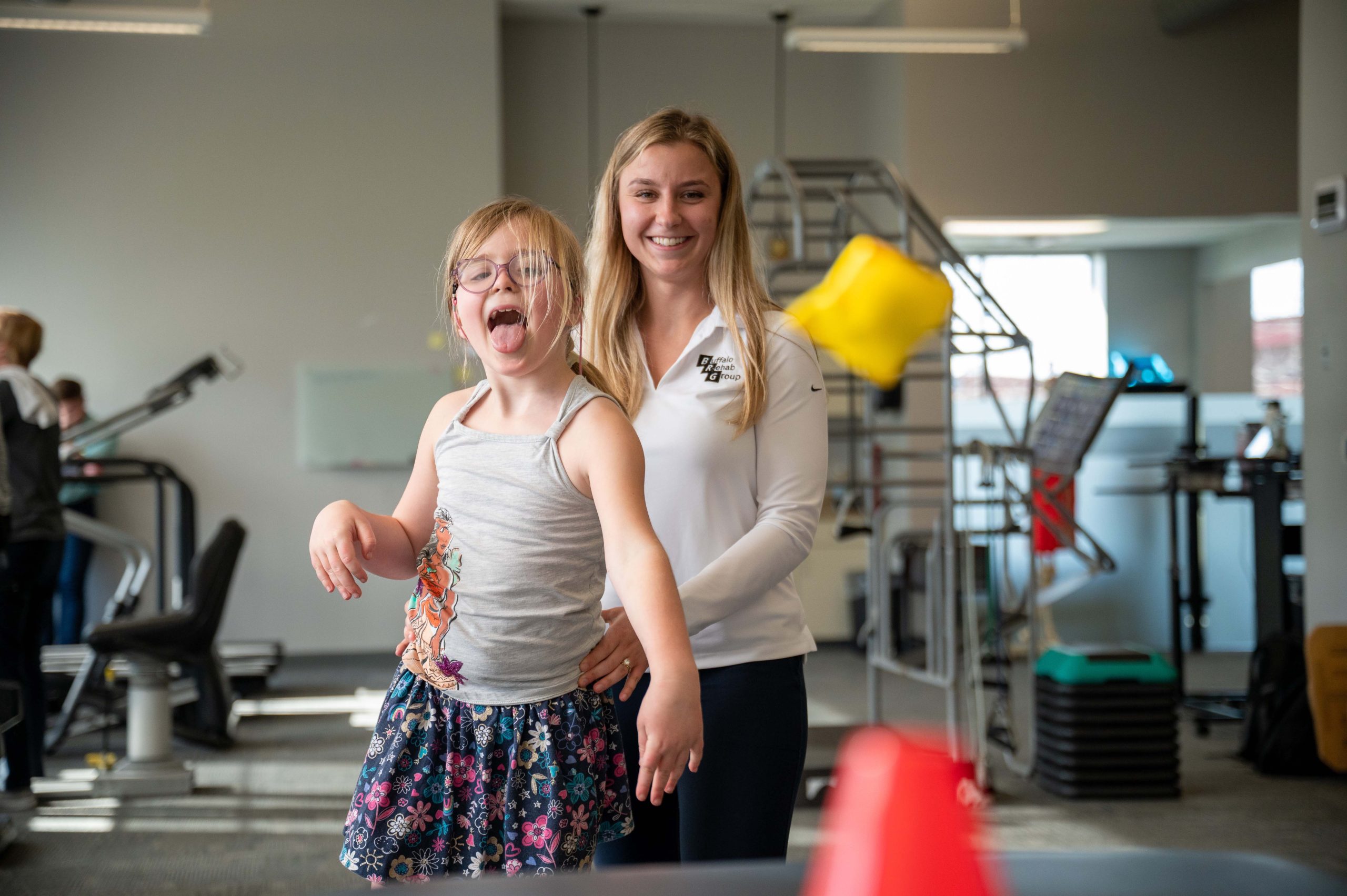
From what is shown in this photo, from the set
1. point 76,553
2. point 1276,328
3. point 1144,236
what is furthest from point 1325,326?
point 76,553

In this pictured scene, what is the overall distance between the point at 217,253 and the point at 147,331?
1.91ft

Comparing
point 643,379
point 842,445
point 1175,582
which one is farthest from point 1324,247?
point 643,379

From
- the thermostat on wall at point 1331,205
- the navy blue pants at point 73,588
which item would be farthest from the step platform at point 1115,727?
the navy blue pants at point 73,588

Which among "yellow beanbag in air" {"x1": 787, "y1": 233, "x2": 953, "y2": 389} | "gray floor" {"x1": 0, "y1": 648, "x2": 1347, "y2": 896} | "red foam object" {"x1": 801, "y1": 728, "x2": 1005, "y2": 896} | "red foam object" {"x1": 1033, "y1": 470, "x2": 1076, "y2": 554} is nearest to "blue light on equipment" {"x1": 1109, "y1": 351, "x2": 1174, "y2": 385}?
"red foam object" {"x1": 1033, "y1": 470, "x2": 1076, "y2": 554}

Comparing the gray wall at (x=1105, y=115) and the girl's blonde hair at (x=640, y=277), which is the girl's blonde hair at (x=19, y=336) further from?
the gray wall at (x=1105, y=115)

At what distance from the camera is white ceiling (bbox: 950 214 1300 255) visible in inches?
271

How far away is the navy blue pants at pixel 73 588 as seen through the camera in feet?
19.8

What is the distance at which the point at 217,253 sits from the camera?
265 inches

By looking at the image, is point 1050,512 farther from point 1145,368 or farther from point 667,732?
point 667,732

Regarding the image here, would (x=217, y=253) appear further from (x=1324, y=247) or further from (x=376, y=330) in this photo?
(x=1324, y=247)

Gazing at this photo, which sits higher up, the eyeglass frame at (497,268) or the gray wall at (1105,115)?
the gray wall at (1105,115)

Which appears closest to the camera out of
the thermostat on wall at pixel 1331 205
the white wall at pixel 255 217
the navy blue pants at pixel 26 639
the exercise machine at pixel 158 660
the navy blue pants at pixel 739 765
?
the navy blue pants at pixel 739 765

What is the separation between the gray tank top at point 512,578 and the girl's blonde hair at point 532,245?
90 mm

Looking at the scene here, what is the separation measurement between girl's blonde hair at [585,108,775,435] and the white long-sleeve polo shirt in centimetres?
2
